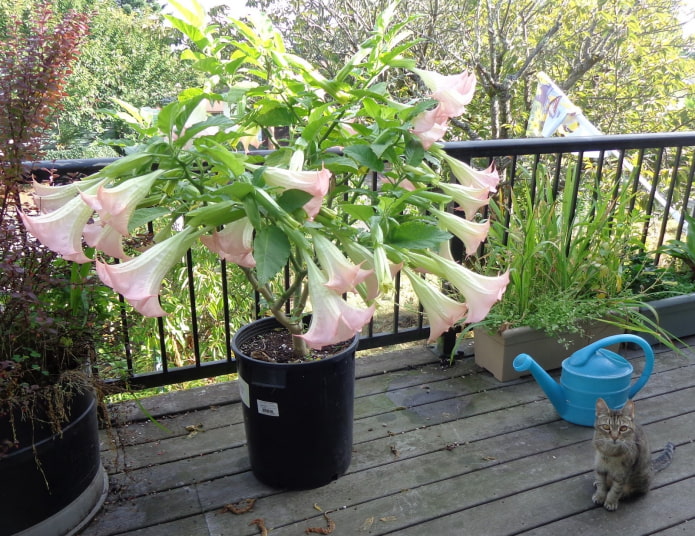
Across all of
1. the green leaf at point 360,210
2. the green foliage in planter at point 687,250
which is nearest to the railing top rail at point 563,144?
the green foliage in planter at point 687,250

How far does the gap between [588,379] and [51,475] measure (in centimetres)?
168

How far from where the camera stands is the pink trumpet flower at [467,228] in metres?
1.13

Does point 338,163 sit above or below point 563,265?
above

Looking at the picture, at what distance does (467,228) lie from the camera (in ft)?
3.73

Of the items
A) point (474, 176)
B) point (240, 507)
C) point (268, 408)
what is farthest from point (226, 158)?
point (240, 507)

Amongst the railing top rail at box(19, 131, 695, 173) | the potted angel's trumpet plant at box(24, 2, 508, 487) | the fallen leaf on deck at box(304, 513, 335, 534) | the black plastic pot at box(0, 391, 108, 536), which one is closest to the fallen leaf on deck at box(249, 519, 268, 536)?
the fallen leaf on deck at box(304, 513, 335, 534)

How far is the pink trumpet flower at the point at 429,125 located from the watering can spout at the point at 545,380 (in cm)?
107

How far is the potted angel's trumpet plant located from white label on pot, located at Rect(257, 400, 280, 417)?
1.47ft

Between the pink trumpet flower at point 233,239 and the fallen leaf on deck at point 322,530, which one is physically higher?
the pink trumpet flower at point 233,239

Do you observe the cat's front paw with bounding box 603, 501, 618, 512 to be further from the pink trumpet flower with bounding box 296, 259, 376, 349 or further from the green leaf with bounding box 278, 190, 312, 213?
the green leaf with bounding box 278, 190, 312, 213

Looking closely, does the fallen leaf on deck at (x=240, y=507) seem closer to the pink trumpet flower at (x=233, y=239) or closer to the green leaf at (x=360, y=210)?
the pink trumpet flower at (x=233, y=239)

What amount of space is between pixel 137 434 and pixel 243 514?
0.59 m

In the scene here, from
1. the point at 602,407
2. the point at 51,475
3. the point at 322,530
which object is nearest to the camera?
the point at 51,475

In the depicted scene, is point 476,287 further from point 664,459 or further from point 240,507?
point 664,459
